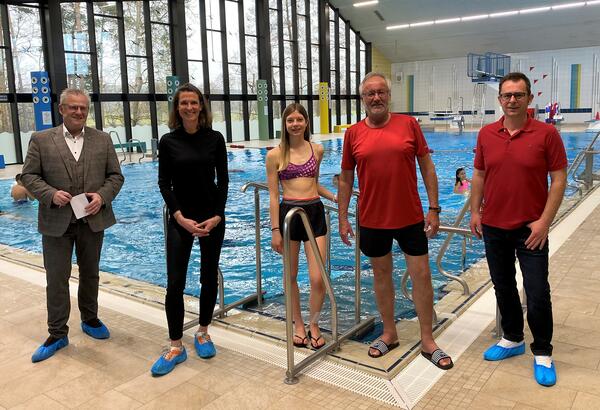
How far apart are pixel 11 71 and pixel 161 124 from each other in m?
5.47

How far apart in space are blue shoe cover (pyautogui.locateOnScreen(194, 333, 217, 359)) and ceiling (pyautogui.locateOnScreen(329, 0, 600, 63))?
23357 mm

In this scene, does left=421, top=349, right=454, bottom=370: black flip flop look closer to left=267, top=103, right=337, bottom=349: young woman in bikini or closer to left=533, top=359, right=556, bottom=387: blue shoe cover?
left=533, top=359, right=556, bottom=387: blue shoe cover

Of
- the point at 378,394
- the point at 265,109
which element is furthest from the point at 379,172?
the point at 265,109

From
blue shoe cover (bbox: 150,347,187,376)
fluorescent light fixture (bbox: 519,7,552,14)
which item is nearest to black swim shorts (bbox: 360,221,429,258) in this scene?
blue shoe cover (bbox: 150,347,187,376)

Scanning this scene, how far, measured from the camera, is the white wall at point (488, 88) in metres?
26.7

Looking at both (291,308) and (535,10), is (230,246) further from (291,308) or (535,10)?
(535,10)

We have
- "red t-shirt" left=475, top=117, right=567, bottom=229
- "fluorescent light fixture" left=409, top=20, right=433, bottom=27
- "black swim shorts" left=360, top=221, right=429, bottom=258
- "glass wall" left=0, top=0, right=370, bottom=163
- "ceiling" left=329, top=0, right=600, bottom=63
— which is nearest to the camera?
"red t-shirt" left=475, top=117, right=567, bottom=229

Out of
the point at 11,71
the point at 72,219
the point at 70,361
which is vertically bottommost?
the point at 70,361

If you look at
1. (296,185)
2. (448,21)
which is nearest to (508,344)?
(296,185)

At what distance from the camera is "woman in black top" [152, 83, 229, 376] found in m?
2.86

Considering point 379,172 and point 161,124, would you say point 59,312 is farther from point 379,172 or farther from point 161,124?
point 161,124

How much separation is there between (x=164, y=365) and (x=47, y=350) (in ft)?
2.59

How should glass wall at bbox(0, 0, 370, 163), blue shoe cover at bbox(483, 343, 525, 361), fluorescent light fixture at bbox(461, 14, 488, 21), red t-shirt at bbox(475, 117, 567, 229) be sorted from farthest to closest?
1. fluorescent light fixture at bbox(461, 14, 488, 21)
2. glass wall at bbox(0, 0, 370, 163)
3. blue shoe cover at bbox(483, 343, 525, 361)
4. red t-shirt at bbox(475, 117, 567, 229)

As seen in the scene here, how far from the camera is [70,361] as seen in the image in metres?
3.06
